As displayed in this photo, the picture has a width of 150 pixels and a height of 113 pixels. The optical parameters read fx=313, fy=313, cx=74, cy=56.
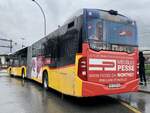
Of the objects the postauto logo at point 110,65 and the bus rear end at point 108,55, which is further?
the postauto logo at point 110,65

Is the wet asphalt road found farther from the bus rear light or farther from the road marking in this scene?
the bus rear light

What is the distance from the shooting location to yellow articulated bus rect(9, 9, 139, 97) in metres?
10.6

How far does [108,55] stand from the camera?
11039mm

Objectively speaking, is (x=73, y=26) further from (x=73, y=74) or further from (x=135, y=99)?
(x=135, y=99)

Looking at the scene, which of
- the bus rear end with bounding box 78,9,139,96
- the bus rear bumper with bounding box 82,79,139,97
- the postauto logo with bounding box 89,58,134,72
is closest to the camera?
the bus rear bumper with bounding box 82,79,139,97

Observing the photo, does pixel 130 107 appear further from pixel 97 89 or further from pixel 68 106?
pixel 68 106

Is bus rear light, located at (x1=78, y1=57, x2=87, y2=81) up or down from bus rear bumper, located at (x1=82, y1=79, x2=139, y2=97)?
up

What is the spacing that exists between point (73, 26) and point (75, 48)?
94cm

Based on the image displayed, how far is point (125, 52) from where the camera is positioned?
1157cm

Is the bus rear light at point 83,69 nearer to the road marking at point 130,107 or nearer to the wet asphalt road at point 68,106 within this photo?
the wet asphalt road at point 68,106

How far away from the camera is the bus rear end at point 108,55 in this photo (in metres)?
10.6

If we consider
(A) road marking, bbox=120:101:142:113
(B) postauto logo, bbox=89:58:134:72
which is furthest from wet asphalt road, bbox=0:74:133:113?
(B) postauto logo, bbox=89:58:134:72

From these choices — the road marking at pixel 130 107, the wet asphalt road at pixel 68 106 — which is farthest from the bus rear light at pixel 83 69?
the road marking at pixel 130 107

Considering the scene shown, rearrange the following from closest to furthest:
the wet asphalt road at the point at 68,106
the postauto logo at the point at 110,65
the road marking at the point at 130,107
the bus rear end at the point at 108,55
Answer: the road marking at the point at 130,107 < the wet asphalt road at the point at 68,106 < the bus rear end at the point at 108,55 < the postauto logo at the point at 110,65
